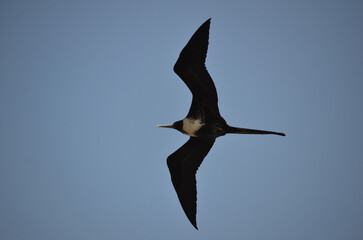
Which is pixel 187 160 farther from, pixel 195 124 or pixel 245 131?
pixel 245 131

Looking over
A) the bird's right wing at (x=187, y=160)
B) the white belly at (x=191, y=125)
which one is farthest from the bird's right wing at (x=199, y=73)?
the bird's right wing at (x=187, y=160)

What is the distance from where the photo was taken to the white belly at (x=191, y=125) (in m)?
5.75

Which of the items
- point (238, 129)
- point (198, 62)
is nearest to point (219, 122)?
point (238, 129)

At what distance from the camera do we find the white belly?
18.9 ft

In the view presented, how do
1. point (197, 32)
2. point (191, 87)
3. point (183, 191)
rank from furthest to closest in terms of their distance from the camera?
point (183, 191)
point (191, 87)
point (197, 32)

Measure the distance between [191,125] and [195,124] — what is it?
9 centimetres

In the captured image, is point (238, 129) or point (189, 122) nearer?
point (238, 129)

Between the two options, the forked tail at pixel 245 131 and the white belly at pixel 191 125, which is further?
the white belly at pixel 191 125

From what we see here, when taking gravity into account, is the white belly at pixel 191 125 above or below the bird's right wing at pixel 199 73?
below

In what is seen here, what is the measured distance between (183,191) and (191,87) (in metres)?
2.06

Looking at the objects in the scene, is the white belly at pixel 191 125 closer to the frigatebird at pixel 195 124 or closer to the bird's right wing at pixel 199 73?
the frigatebird at pixel 195 124

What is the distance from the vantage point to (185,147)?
6.12m

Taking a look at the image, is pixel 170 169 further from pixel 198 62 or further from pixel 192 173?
pixel 198 62

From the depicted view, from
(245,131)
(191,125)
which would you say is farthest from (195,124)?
(245,131)
